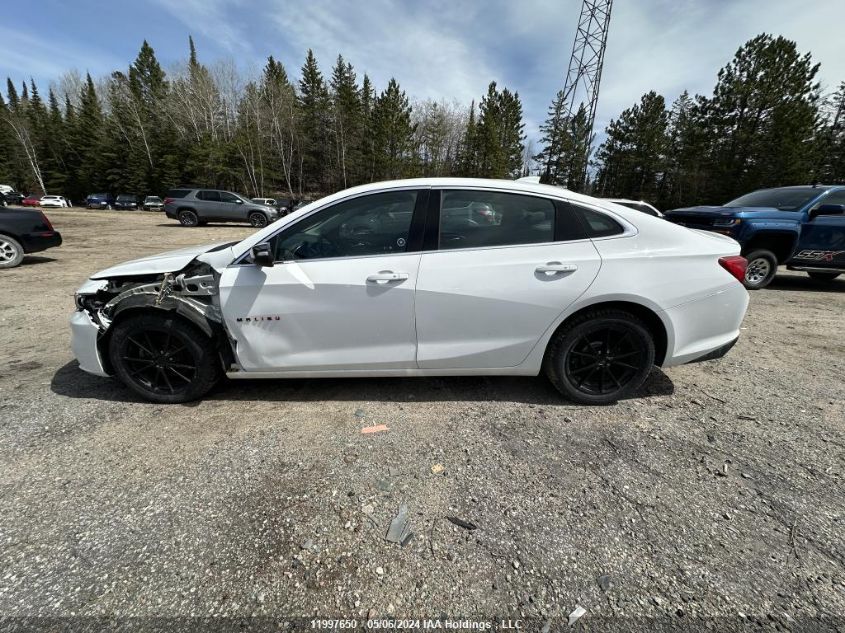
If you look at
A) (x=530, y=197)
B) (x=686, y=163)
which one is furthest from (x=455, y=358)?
(x=686, y=163)

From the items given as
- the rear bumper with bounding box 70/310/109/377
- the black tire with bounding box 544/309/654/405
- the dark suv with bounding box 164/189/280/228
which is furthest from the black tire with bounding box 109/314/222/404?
the dark suv with bounding box 164/189/280/228

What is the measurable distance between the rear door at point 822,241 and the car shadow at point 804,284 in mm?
670

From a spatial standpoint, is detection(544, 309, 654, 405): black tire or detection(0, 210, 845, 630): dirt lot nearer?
detection(0, 210, 845, 630): dirt lot

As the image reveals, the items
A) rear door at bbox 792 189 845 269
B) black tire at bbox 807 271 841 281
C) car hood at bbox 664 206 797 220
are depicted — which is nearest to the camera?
rear door at bbox 792 189 845 269

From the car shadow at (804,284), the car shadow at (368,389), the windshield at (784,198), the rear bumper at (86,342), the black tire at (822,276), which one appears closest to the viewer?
the rear bumper at (86,342)

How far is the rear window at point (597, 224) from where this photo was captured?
274 centimetres

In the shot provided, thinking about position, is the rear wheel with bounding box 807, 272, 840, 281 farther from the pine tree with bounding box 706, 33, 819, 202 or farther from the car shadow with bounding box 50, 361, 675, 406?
the pine tree with bounding box 706, 33, 819, 202

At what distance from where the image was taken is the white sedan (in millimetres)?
2627

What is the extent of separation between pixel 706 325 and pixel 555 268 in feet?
4.23

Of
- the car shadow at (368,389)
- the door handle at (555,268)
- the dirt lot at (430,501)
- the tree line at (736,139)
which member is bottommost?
the dirt lot at (430,501)

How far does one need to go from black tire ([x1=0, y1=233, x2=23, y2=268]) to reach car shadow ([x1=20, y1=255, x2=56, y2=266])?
504 mm

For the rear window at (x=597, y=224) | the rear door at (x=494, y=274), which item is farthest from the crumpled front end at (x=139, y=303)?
the rear window at (x=597, y=224)

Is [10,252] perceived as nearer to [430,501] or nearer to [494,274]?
[494,274]

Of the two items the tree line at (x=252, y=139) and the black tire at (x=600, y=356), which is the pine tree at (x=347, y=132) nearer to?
the tree line at (x=252, y=139)
